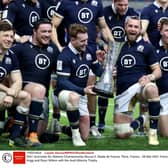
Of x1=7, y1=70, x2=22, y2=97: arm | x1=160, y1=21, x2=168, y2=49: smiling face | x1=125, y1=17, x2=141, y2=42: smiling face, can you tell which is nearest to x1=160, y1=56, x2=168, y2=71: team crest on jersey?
x1=160, y1=21, x2=168, y2=49: smiling face

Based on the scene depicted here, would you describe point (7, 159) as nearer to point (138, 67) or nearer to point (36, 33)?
point (36, 33)

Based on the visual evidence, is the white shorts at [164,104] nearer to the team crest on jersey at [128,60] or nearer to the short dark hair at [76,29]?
the team crest on jersey at [128,60]

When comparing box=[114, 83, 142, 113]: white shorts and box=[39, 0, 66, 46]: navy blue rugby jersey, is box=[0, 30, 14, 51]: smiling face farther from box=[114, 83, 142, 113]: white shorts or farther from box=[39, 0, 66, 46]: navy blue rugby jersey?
box=[114, 83, 142, 113]: white shorts

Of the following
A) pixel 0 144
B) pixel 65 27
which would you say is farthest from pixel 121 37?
pixel 0 144

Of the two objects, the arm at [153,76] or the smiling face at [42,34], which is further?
the arm at [153,76]

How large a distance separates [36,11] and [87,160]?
6.55 ft

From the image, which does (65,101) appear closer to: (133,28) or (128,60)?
(128,60)

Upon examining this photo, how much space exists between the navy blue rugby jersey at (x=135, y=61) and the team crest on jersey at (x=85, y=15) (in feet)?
1.67

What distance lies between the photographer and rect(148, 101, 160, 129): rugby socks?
575 cm

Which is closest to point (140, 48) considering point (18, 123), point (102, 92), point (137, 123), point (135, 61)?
point (135, 61)

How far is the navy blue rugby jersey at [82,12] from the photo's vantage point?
20.4 ft

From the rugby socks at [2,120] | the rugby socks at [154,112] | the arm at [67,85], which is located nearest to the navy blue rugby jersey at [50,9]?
the arm at [67,85]

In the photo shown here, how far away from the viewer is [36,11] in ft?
20.6

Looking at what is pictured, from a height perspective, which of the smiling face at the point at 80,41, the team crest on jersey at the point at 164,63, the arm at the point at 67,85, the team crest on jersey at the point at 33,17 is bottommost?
the arm at the point at 67,85
